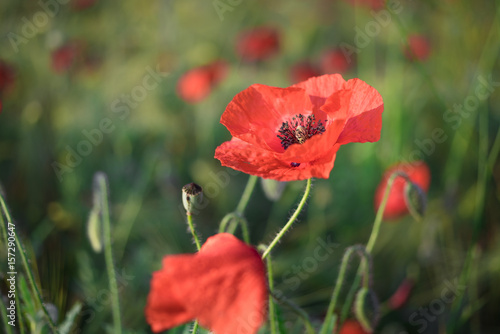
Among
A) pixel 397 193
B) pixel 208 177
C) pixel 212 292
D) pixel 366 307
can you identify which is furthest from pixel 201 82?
pixel 212 292

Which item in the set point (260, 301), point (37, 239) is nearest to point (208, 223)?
point (37, 239)

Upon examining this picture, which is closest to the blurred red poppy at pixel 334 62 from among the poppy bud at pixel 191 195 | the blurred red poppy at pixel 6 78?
the blurred red poppy at pixel 6 78

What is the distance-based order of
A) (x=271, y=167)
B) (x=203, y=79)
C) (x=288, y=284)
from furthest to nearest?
(x=203, y=79) < (x=288, y=284) < (x=271, y=167)

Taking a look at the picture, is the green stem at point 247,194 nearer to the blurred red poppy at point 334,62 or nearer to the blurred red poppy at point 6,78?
the blurred red poppy at point 6,78

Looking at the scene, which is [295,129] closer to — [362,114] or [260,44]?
[362,114]

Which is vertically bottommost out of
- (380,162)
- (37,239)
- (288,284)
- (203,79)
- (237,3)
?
(288,284)

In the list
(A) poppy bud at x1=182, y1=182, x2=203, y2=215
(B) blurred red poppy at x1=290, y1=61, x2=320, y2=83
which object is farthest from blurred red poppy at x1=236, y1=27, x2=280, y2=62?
(A) poppy bud at x1=182, y1=182, x2=203, y2=215

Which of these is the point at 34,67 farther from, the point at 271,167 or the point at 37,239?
the point at 271,167
